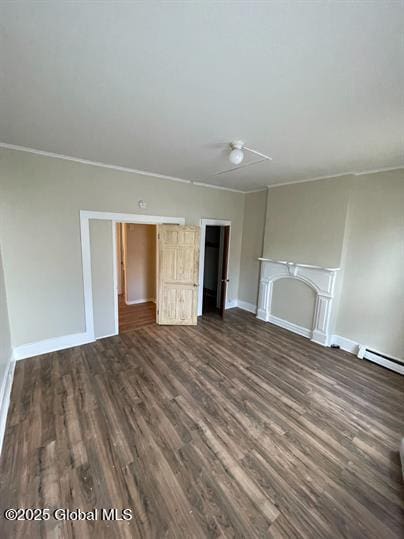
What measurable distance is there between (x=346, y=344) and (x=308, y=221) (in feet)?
7.17

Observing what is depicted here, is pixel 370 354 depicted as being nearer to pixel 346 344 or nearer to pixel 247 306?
pixel 346 344

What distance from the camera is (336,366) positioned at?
10.9 ft

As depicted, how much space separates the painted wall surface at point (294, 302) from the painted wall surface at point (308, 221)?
50 cm

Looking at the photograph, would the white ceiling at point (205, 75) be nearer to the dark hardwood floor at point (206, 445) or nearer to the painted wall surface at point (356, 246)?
the painted wall surface at point (356, 246)

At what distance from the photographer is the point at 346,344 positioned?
12.4ft

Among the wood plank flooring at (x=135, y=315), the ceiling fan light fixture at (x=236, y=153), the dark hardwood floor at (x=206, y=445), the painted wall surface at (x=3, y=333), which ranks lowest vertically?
the dark hardwood floor at (x=206, y=445)

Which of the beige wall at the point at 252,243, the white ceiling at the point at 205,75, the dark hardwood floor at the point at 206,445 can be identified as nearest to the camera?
the white ceiling at the point at 205,75

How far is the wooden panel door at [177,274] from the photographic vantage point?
4.27 metres

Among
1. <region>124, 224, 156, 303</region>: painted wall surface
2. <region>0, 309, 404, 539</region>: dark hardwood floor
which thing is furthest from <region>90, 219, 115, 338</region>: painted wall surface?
<region>124, 224, 156, 303</region>: painted wall surface

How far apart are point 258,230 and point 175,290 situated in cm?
232

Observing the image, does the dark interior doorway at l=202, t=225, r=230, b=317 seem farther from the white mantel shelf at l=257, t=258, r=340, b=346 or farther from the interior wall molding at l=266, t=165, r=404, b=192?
the interior wall molding at l=266, t=165, r=404, b=192

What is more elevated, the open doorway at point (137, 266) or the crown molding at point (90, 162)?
the crown molding at point (90, 162)

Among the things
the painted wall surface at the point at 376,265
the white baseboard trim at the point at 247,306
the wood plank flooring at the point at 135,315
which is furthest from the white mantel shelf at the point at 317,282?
the wood plank flooring at the point at 135,315

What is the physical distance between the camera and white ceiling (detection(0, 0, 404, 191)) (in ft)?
3.46
